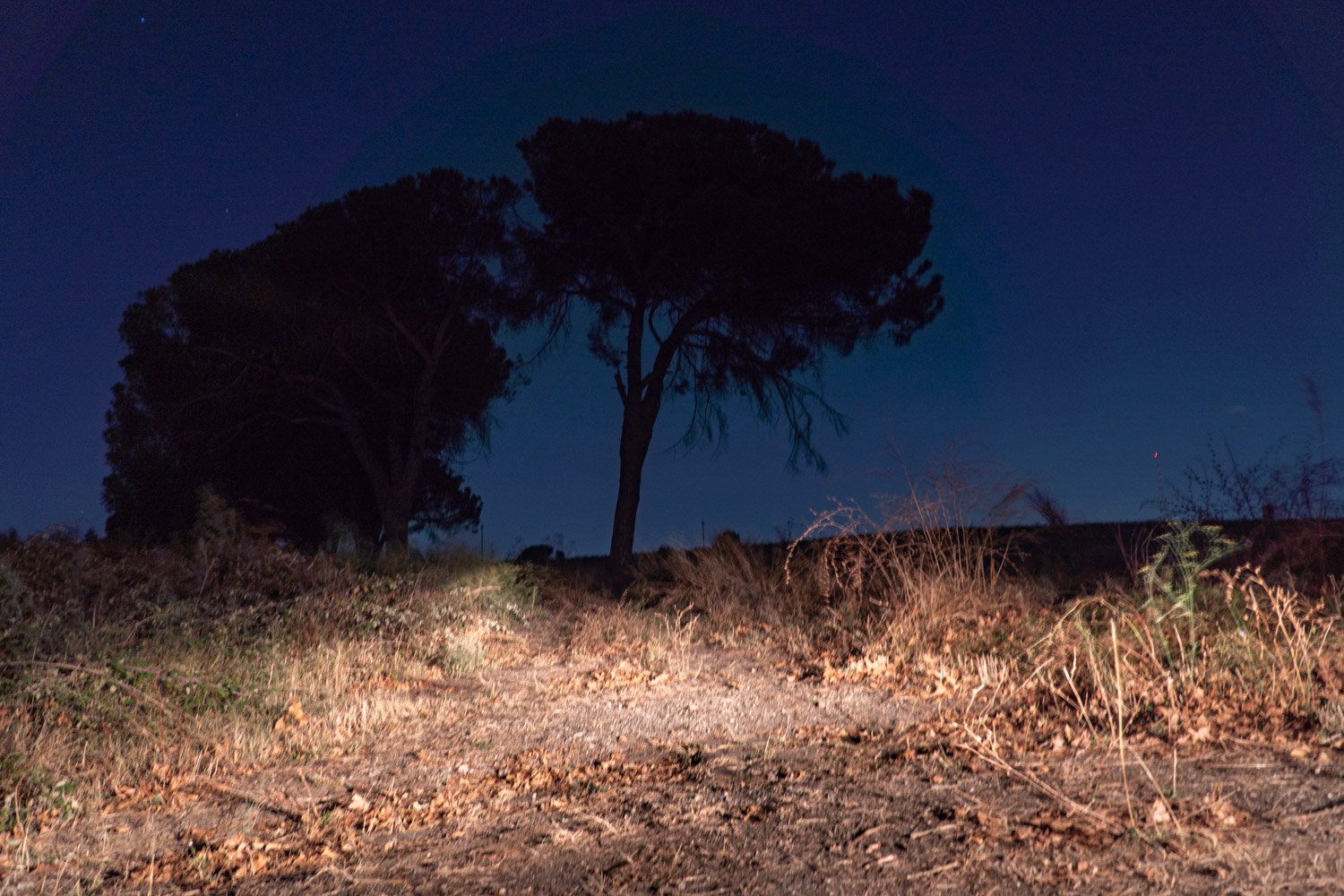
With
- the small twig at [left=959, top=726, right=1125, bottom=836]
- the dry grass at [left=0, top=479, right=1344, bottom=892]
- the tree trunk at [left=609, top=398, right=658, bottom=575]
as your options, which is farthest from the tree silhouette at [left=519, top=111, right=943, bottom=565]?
the small twig at [left=959, top=726, right=1125, bottom=836]

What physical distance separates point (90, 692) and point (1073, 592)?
763 centimetres

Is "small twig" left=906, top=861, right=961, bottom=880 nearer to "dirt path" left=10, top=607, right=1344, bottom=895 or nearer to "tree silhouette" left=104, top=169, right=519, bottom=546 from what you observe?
"dirt path" left=10, top=607, right=1344, bottom=895

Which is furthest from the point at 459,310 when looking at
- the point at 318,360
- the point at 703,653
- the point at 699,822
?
the point at 699,822

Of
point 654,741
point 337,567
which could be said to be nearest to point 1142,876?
point 654,741

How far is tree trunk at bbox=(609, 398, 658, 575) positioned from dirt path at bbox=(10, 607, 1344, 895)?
10391 millimetres

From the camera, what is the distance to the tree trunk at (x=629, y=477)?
15.8 meters

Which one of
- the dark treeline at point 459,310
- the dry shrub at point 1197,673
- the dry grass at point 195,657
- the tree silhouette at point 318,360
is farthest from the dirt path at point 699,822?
the tree silhouette at point 318,360

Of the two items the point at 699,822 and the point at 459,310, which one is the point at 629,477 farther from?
the point at 699,822

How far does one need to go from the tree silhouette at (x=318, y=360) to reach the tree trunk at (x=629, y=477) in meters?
3.10

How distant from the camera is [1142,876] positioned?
9.25 feet

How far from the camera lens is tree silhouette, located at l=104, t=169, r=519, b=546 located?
1817cm

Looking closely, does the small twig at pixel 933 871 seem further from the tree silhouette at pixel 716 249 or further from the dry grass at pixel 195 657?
the tree silhouette at pixel 716 249

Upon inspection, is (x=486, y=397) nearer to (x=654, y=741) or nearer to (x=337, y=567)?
(x=337, y=567)

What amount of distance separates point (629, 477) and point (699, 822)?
1241cm
